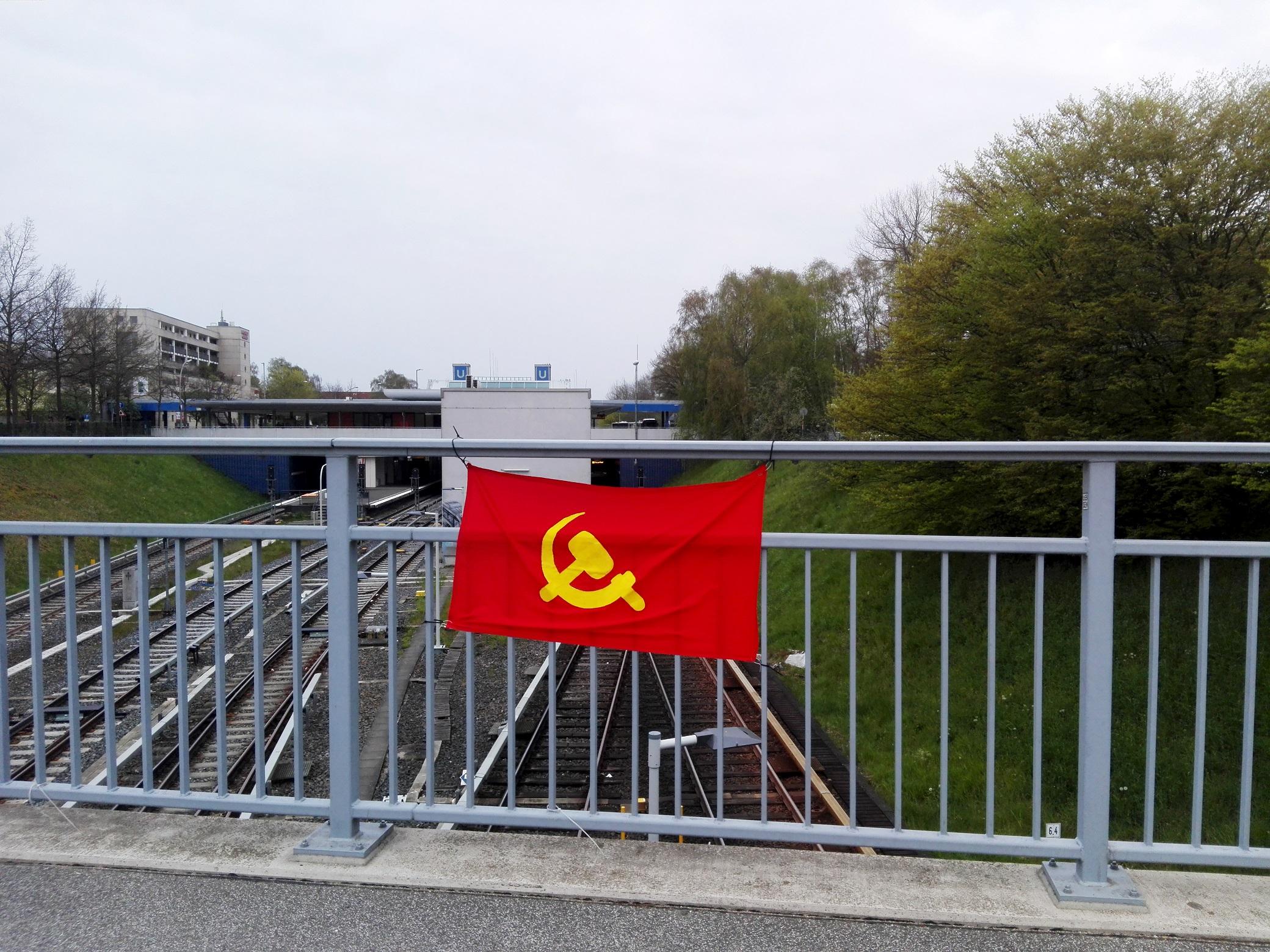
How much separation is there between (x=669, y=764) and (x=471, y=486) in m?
7.93

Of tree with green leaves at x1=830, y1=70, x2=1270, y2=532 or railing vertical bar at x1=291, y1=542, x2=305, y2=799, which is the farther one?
tree with green leaves at x1=830, y1=70, x2=1270, y2=532

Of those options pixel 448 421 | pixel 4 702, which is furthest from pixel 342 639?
pixel 448 421

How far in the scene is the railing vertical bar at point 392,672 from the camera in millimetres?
2623

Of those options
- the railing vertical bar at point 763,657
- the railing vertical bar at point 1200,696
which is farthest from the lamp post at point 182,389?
the railing vertical bar at point 1200,696

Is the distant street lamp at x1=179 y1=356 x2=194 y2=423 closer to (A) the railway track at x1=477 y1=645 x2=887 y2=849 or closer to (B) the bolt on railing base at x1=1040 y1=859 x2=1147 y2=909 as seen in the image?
(A) the railway track at x1=477 y1=645 x2=887 y2=849

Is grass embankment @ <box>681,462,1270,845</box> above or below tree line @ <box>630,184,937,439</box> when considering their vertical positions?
below

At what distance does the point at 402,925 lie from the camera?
2.25m

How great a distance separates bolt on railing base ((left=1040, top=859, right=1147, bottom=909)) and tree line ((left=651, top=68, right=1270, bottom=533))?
10.9 metres

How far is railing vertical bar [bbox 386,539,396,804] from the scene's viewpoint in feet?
8.61

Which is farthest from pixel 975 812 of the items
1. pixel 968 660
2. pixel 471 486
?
pixel 471 486

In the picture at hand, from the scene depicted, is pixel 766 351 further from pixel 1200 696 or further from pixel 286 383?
pixel 286 383

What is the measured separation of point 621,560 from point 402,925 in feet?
3.78

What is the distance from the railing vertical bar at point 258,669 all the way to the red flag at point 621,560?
0.63 metres

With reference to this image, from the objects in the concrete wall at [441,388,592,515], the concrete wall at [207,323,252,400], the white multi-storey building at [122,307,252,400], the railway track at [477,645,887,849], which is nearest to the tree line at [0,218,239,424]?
the concrete wall at [441,388,592,515]
